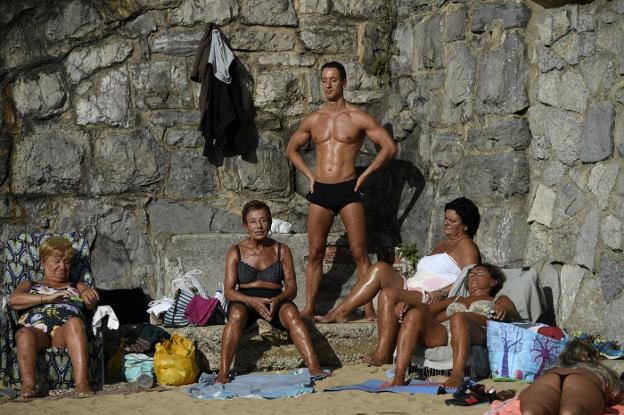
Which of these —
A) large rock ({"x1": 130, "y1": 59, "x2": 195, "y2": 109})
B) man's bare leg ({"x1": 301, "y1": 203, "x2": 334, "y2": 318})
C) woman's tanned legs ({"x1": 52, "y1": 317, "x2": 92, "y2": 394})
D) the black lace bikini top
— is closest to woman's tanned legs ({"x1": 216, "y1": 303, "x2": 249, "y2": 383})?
the black lace bikini top

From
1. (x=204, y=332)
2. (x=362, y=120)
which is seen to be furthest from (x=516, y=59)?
(x=204, y=332)

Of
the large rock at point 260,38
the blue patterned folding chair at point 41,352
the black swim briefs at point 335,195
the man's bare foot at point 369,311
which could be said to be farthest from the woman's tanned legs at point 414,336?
the large rock at point 260,38

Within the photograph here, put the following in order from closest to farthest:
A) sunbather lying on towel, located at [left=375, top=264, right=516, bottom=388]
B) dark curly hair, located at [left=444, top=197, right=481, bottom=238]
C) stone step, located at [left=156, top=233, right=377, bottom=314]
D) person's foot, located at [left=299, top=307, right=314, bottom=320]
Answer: sunbather lying on towel, located at [left=375, top=264, right=516, bottom=388]
dark curly hair, located at [left=444, top=197, right=481, bottom=238]
person's foot, located at [left=299, top=307, right=314, bottom=320]
stone step, located at [left=156, top=233, right=377, bottom=314]

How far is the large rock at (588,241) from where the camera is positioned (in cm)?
748

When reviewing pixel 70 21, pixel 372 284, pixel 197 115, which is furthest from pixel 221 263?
pixel 70 21

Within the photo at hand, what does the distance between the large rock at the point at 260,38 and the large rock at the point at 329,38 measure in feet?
0.38

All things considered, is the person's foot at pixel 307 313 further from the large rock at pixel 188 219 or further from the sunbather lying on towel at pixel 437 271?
the large rock at pixel 188 219

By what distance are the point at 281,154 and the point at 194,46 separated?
1.14 meters

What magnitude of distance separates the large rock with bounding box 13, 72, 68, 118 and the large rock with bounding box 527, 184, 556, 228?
3885 mm

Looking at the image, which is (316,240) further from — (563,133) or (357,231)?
(563,133)

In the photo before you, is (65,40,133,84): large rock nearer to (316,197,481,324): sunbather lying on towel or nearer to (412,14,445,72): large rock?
(412,14,445,72): large rock

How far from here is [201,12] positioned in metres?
9.71

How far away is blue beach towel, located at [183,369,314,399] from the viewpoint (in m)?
7.08

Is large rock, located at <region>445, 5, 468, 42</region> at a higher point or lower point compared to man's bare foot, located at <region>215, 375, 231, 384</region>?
higher
